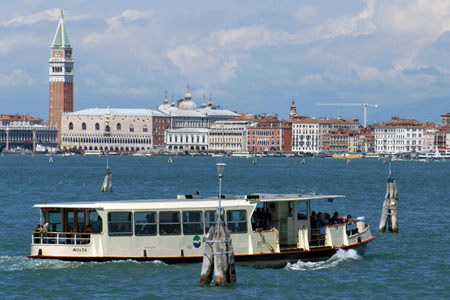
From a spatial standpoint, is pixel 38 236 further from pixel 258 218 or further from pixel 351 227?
pixel 351 227

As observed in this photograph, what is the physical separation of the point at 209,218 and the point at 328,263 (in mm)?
3457

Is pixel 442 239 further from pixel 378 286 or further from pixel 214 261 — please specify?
pixel 214 261

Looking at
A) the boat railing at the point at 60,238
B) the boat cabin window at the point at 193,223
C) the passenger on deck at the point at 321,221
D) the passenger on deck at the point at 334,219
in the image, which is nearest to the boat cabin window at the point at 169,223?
the boat cabin window at the point at 193,223

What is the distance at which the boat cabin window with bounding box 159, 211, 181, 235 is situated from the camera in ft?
84.1

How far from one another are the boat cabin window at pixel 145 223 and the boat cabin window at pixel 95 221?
87 centimetres

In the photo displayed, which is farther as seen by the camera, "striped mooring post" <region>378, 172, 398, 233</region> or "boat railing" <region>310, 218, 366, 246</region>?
"striped mooring post" <region>378, 172, 398, 233</region>

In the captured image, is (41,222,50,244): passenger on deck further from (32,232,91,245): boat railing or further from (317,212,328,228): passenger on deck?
(317,212,328,228): passenger on deck

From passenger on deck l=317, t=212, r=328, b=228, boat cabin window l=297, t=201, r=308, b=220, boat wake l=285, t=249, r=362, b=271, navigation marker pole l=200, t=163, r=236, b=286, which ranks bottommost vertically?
boat wake l=285, t=249, r=362, b=271

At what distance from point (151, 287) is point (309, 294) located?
11.5ft

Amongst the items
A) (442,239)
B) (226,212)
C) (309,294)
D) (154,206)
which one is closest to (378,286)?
(309,294)

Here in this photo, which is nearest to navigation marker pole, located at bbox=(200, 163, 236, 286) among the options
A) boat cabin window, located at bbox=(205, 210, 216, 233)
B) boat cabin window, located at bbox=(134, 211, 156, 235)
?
boat cabin window, located at bbox=(205, 210, 216, 233)

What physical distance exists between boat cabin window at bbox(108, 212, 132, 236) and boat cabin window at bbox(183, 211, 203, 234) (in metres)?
1.31

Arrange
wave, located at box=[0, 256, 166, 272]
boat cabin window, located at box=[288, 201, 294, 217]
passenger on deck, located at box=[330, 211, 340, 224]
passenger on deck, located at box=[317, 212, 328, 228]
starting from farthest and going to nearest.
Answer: passenger on deck, located at box=[330, 211, 340, 224], passenger on deck, located at box=[317, 212, 328, 228], boat cabin window, located at box=[288, 201, 294, 217], wave, located at box=[0, 256, 166, 272]

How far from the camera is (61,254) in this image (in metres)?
25.7
